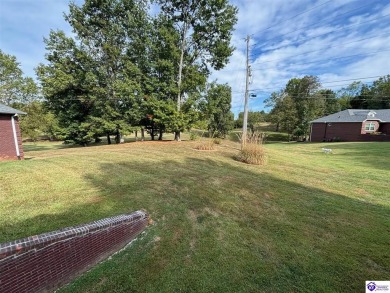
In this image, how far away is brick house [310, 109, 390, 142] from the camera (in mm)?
24709

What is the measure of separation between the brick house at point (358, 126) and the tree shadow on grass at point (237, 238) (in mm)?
26845

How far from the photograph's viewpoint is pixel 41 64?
15.6 metres

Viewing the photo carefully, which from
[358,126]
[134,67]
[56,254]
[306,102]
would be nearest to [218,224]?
[56,254]

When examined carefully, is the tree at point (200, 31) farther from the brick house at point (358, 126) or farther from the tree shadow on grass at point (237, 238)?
the brick house at point (358, 126)

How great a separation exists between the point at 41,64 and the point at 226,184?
1804cm

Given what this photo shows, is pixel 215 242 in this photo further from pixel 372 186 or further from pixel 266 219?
pixel 372 186

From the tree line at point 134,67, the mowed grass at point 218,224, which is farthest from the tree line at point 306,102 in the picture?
the mowed grass at point 218,224

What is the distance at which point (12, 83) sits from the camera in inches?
1086

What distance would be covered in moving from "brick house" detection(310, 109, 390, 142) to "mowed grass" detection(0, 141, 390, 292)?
24563 mm

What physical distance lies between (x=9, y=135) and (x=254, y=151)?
1040cm

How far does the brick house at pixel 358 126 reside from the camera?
81.1ft

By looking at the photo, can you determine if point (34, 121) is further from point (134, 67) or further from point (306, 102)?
point (306, 102)

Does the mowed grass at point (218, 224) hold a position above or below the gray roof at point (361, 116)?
below

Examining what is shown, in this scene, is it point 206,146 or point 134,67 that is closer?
point 206,146
